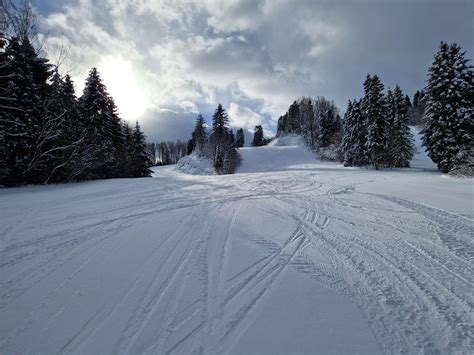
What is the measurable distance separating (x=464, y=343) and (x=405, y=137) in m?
36.9

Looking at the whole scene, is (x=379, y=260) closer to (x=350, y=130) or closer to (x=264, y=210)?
(x=264, y=210)

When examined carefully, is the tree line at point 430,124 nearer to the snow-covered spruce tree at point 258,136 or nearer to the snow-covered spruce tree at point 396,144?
the snow-covered spruce tree at point 396,144

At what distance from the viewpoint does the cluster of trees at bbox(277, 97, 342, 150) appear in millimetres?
59812

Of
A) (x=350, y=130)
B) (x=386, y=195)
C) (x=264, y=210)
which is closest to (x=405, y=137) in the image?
(x=350, y=130)

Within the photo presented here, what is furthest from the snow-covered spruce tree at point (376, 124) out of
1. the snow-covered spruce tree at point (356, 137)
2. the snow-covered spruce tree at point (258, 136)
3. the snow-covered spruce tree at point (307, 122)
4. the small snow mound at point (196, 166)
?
the snow-covered spruce tree at point (258, 136)

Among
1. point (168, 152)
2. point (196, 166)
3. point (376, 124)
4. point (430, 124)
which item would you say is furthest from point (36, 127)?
point (168, 152)

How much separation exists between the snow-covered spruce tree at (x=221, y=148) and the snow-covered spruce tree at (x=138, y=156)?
16.5 metres

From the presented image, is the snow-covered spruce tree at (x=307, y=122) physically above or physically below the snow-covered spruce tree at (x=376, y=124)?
above

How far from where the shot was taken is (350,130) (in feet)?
122

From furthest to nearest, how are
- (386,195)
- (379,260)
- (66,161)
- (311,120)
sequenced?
(311,120)
(66,161)
(386,195)
(379,260)

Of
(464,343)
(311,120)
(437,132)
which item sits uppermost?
(311,120)

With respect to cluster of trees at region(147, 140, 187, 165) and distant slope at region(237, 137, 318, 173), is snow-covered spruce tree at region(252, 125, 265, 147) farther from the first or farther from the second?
cluster of trees at region(147, 140, 187, 165)

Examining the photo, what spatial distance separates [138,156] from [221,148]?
2295cm

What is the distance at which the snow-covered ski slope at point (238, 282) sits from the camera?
2.64m
